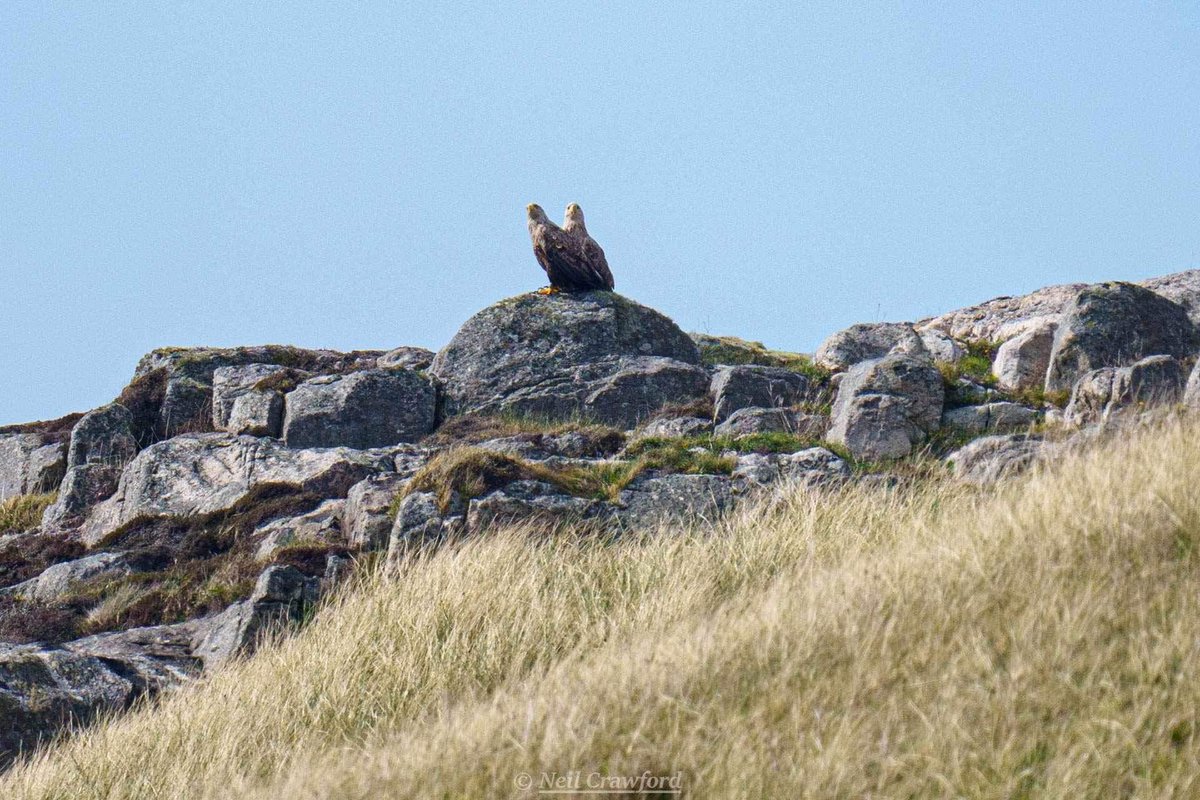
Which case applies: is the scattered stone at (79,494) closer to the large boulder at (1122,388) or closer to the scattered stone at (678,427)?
the scattered stone at (678,427)

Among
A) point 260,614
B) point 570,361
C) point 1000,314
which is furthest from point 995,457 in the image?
point 1000,314

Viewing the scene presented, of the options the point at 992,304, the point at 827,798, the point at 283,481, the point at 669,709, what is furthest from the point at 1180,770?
the point at 992,304

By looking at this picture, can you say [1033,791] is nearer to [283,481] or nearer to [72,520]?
[283,481]

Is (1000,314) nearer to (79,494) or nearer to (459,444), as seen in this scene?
(459,444)

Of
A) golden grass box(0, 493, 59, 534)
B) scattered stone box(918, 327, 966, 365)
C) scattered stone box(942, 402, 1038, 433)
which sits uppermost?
scattered stone box(918, 327, 966, 365)

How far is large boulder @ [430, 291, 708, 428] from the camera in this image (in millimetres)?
20812

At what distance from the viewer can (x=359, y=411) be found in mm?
20484

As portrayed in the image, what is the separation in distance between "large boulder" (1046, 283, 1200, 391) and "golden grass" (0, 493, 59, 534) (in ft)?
53.6

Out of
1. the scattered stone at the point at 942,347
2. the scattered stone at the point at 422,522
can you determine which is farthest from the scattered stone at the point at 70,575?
the scattered stone at the point at 942,347

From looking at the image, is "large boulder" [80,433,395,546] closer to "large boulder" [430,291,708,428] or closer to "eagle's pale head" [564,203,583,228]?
"large boulder" [430,291,708,428]

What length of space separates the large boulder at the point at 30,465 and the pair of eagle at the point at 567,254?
377 inches

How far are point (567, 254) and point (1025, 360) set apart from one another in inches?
322

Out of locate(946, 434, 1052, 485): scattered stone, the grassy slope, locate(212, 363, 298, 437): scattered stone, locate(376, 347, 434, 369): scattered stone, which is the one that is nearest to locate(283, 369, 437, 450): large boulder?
locate(212, 363, 298, 437): scattered stone

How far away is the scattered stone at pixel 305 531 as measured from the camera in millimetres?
14438
